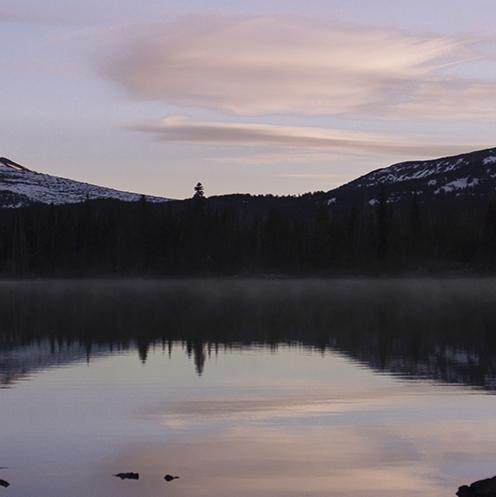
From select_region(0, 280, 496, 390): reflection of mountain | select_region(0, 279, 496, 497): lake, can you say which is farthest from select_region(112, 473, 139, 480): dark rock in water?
select_region(0, 280, 496, 390): reflection of mountain

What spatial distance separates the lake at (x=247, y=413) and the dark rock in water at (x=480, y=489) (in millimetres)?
415

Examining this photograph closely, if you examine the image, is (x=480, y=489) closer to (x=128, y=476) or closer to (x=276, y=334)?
(x=128, y=476)

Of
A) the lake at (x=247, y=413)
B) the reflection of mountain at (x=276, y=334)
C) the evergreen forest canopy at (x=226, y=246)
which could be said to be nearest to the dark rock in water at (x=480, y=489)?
the lake at (x=247, y=413)

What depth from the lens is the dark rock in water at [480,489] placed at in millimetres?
9750

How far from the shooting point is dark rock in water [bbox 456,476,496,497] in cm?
975

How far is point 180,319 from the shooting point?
38.7 metres

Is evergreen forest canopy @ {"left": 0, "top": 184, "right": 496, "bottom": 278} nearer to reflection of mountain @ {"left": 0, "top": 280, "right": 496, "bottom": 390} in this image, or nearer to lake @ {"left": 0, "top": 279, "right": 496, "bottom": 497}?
reflection of mountain @ {"left": 0, "top": 280, "right": 496, "bottom": 390}

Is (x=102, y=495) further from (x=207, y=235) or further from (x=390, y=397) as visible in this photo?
(x=207, y=235)

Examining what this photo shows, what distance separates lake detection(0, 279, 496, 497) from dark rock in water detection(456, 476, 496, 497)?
41cm

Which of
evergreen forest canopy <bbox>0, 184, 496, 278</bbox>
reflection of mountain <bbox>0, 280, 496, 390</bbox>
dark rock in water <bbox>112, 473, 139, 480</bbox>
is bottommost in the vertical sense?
dark rock in water <bbox>112, 473, 139, 480</bbox>

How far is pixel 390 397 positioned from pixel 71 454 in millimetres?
Result: 7113

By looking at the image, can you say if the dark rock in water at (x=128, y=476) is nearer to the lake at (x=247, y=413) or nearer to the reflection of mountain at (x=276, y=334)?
the lake at (x=247, y=413)

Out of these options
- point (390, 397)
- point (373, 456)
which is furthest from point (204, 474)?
point (390, 397)

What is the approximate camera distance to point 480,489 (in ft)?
32.6
